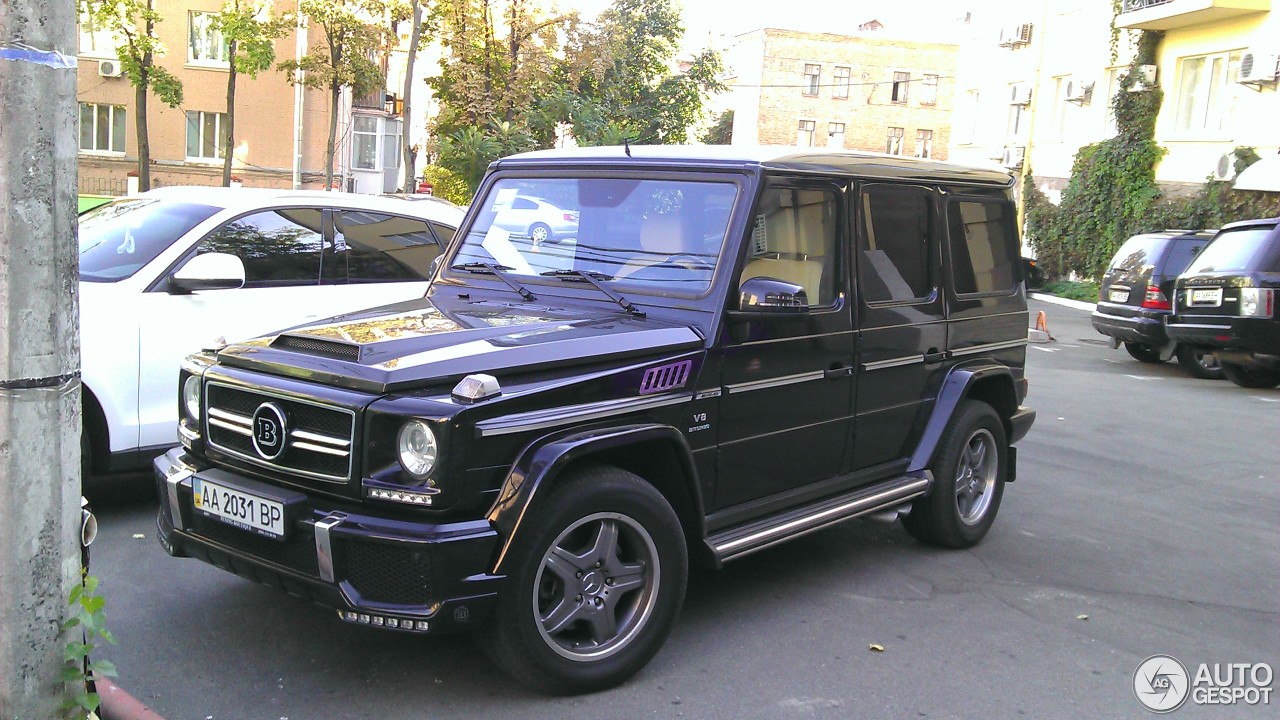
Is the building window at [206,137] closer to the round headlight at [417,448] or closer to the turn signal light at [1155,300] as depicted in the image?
the turn signal light at [1155,300]

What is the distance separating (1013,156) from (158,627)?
1258 inches

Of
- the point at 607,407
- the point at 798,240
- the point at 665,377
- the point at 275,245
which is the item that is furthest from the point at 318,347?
the point at 275,245

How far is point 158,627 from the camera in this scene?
458 centimetres

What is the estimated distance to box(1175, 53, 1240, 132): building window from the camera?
79.6ft

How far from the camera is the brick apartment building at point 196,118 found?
126ft

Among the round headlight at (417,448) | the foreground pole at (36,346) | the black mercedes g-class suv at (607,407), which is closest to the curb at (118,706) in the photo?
the foreground pole at (36,346)

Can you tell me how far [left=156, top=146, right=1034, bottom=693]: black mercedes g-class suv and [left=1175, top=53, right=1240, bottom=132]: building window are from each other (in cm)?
2150

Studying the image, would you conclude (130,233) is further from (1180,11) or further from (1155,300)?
(1180,11)

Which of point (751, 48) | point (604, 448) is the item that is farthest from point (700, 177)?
point (751, 48)

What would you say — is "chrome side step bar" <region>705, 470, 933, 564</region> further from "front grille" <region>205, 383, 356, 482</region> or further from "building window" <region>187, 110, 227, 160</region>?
"building window" <region>187, 110, 227, 160</region>

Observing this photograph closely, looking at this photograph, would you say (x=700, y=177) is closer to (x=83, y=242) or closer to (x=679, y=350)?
(x=679, y=350)

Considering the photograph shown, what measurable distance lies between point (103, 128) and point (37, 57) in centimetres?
4030

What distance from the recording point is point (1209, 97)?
991 inches

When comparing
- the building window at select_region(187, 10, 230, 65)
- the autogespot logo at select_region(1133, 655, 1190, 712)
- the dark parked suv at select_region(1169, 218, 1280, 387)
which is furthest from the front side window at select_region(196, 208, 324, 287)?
the building window at select_region(187, 10, 230, 65)
